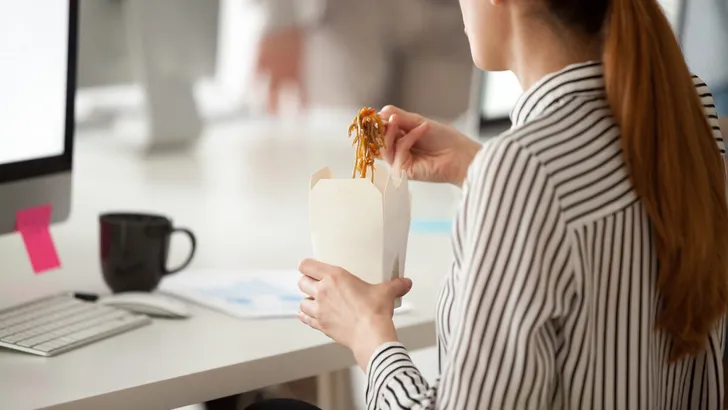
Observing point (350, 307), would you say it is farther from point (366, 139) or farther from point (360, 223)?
point (366, 139)

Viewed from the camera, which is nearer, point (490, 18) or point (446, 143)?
point (490, 18)

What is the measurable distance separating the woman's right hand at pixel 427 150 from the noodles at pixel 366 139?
0.27ft

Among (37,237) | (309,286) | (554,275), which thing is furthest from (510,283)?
(37,237)

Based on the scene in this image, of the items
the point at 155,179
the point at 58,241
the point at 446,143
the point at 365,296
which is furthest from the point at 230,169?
the point at 365,296

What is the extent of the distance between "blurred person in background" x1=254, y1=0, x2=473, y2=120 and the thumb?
122 inches

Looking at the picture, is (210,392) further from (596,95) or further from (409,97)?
(409,97)

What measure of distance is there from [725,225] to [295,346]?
1.59 feet

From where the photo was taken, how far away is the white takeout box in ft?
3.36

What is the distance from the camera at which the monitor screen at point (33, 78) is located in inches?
51.9

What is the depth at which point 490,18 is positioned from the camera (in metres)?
0.92

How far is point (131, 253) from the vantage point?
1.34m

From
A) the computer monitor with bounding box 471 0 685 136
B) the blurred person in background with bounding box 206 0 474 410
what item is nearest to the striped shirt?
the computer monitor with bounding box 471 0 685 136

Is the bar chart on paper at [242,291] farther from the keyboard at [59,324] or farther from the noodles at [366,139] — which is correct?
the noodles at [366,139]

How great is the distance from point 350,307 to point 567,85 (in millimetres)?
288
